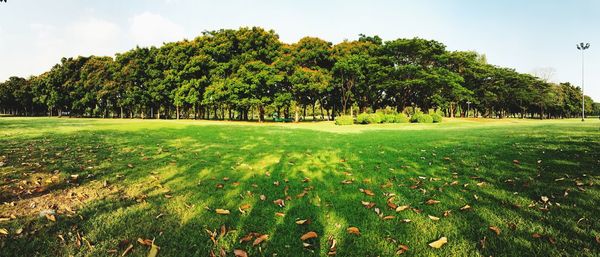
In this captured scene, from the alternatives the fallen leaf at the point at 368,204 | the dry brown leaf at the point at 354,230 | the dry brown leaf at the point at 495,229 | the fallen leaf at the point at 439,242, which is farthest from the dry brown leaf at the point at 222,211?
the dry brown leaf at the point at 495,229

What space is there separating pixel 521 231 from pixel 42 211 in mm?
5968

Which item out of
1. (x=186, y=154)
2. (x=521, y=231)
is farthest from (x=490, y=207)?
(x=186, y=154)

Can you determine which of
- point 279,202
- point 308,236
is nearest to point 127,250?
point 308,236

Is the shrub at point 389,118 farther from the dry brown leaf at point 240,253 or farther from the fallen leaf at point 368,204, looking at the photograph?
the dry brown leaf at point 240,253

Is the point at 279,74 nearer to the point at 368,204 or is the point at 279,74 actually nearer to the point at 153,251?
the point at 368,204

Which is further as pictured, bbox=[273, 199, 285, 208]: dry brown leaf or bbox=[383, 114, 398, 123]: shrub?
bbox=[383, 114, 398, 123]: shrub

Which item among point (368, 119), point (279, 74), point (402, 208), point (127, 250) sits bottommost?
point (127, 250)

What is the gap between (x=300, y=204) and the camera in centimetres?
434

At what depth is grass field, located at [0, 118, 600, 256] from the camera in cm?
312

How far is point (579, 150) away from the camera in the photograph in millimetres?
7473

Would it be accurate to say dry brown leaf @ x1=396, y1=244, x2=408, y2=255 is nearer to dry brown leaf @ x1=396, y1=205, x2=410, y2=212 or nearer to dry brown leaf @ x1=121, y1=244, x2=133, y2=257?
dry brown leaf @ x1=396, y1=205, x2=410, y2=212

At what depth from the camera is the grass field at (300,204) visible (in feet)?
10.2

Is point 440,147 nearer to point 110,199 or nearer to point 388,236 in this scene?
point 388,236

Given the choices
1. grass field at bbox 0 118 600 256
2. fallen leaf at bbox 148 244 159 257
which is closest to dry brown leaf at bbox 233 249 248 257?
grass field at bbox 0 118 600 256
